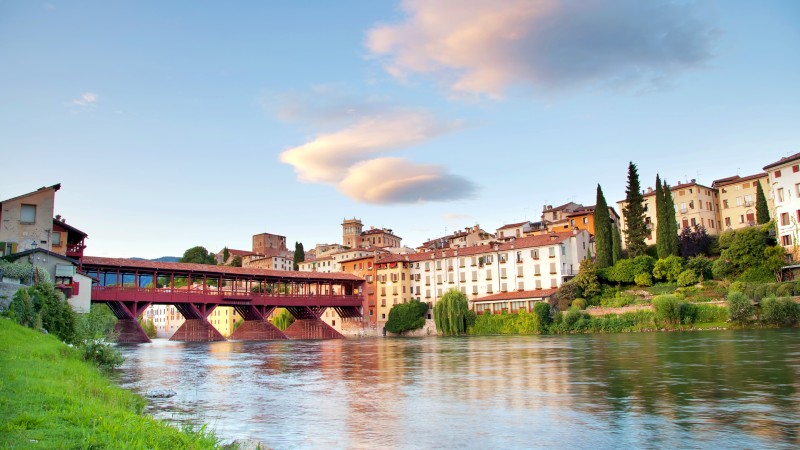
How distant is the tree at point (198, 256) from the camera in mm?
138750

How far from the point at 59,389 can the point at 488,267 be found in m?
68.5

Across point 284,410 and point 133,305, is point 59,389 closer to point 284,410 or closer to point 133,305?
point 284,410

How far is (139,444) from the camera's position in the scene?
676cm

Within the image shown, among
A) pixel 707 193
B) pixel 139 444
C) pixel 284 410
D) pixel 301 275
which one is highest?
pixel 707 193

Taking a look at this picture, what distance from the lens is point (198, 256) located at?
13988 centimetres

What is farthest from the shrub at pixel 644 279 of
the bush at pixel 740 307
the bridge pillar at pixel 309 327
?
the bridge pillar at pixel 309 327

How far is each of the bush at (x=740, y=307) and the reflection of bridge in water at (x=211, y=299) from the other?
50437 mm

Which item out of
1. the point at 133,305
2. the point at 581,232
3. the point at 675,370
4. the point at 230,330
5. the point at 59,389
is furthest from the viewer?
the point at 230,330

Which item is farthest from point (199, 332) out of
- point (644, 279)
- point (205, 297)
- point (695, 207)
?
point (695, 207)

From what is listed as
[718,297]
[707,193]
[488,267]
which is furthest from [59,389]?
[707,193]

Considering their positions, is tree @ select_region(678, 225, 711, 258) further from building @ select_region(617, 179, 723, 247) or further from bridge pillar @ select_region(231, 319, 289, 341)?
bridge pillar @ select_region(231, 319, 289, 341)

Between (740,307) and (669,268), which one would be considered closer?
(740,307)

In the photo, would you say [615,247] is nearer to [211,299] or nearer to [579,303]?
[579,303]

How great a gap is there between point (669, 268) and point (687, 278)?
9.46 ft
